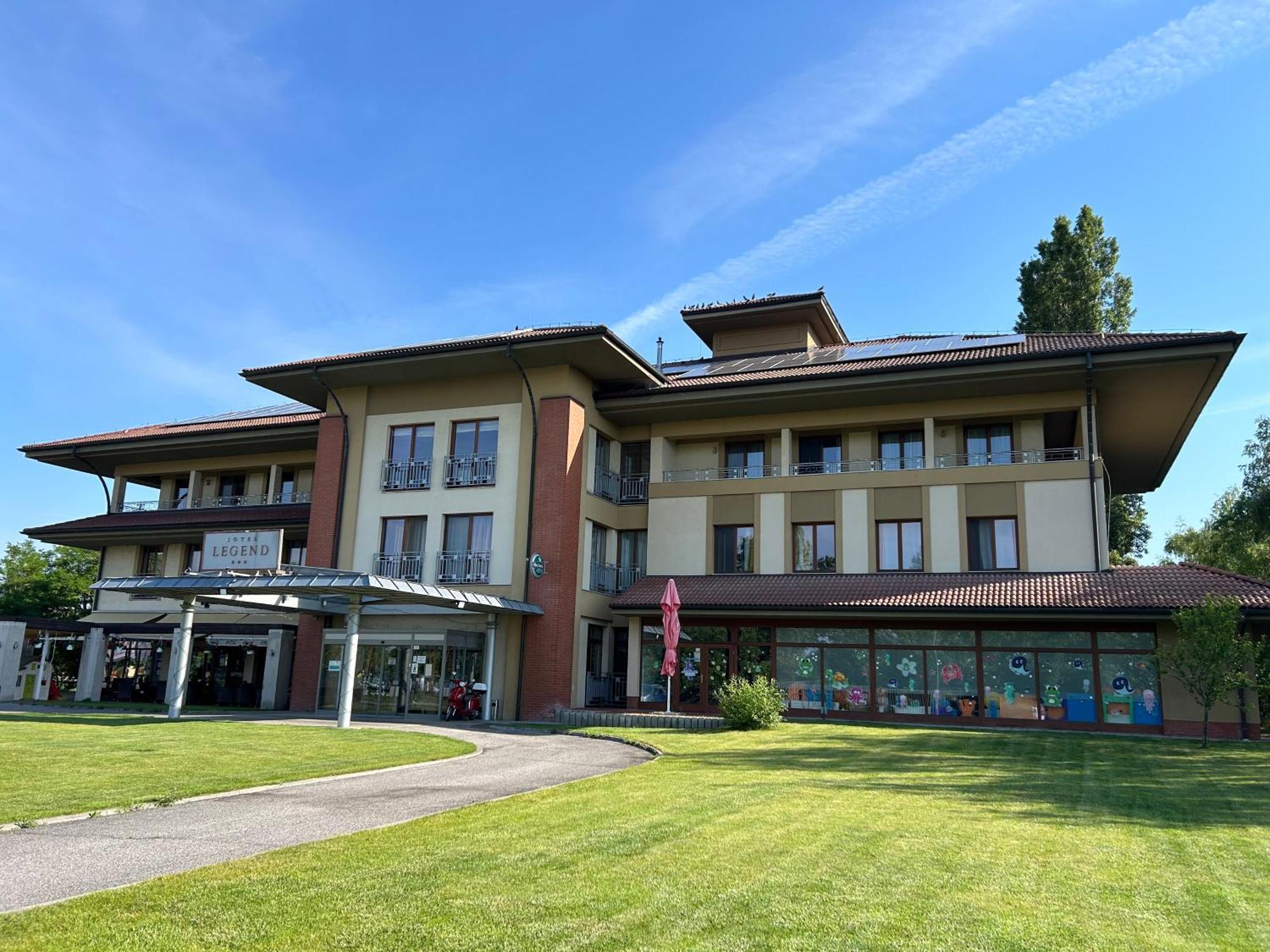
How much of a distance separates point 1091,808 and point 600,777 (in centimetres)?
582

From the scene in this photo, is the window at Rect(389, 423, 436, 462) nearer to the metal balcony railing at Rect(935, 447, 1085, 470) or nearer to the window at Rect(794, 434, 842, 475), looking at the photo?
the window at Rect(794, 434, 842, 475)

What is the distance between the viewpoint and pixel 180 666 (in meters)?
22.9

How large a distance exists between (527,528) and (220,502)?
1502 centimetres

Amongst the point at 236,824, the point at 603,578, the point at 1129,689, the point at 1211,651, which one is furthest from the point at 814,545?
the point at 236,824

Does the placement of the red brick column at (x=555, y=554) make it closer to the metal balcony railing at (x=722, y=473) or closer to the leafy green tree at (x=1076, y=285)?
the metal balcony railing at (x=722, y=473)

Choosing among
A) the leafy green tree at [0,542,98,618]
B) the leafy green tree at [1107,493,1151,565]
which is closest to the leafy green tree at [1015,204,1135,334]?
the leafy green tree at [1107,493,1151,565]

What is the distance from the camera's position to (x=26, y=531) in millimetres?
35719

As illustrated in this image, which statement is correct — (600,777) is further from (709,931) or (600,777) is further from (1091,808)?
(709,931)

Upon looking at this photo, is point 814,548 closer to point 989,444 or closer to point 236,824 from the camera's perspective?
point 989,444

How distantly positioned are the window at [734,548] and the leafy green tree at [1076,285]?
18.6 metres

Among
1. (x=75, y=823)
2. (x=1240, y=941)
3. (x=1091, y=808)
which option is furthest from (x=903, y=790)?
(x=75, y=823)

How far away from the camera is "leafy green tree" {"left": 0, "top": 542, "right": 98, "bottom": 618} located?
182 feet

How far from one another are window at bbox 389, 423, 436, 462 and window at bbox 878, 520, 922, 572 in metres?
13.4

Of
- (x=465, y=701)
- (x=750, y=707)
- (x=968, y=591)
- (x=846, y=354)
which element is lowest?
(x=465, y=701)
